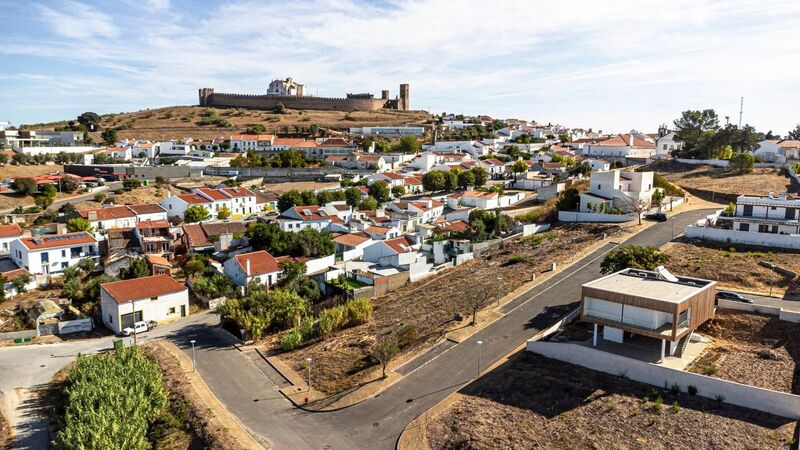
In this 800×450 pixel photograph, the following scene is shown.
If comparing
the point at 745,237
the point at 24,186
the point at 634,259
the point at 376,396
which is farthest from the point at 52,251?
the point at 745,237

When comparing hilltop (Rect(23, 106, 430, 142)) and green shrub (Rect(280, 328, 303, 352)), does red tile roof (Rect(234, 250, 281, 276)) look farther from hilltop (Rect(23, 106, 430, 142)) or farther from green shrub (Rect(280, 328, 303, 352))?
hilltop (Rect(23, 106, 430, 142))

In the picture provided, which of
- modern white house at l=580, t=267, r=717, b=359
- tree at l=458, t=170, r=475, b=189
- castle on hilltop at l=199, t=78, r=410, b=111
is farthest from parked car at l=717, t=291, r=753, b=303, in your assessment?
castle on hilltop at l=199, t=78, r=410, b=111

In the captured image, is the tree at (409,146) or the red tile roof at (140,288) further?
the tree at (409,146)

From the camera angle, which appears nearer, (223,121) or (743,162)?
(743,162)

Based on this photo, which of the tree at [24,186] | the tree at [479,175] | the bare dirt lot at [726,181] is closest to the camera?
the bare dirt lot at [726,181]

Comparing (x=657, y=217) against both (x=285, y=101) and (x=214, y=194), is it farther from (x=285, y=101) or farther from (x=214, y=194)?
(x=285, y=101)

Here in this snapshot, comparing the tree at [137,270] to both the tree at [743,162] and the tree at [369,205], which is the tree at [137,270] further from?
the tree at [743,162]

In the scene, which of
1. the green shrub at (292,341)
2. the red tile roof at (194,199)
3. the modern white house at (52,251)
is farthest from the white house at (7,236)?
the green shrub at (292,341)
